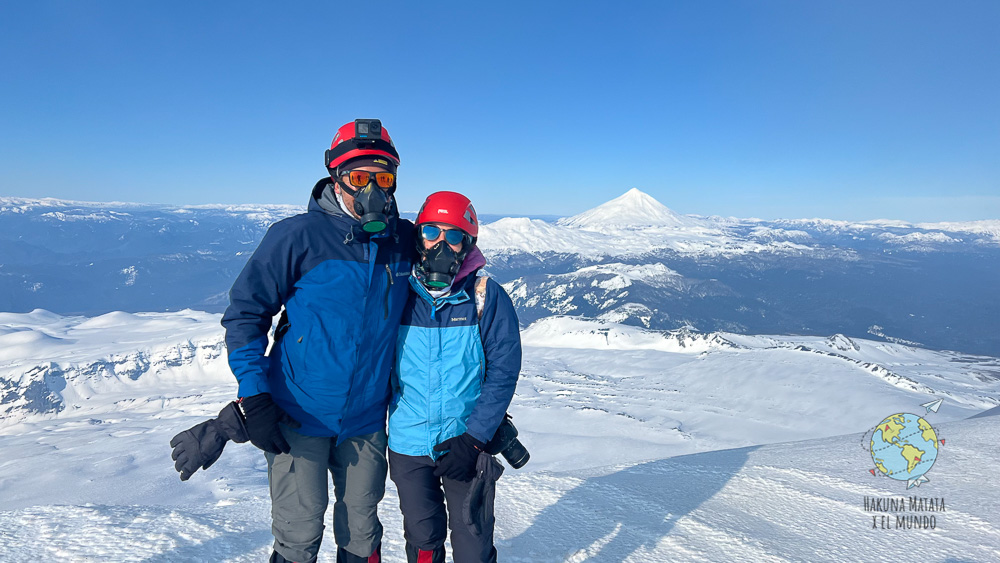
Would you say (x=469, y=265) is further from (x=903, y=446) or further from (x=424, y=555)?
(x=903, y=446)

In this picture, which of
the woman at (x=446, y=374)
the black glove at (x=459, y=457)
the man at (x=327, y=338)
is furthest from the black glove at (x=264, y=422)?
the black glove at (x=459, y=457)

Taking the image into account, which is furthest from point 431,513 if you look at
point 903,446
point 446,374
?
point 903,446

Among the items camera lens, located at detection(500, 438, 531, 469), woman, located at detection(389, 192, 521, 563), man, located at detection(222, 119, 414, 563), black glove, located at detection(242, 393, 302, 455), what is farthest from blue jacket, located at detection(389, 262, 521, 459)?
black glove, located at detection(242, 393, 302, 455)

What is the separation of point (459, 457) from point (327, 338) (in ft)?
4.93

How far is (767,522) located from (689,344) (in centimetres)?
15198

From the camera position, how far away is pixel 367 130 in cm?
391

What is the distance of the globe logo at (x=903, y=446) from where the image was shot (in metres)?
7.68

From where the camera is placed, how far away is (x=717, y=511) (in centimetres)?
679

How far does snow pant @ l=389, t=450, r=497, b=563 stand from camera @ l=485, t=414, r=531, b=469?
0.42 meters

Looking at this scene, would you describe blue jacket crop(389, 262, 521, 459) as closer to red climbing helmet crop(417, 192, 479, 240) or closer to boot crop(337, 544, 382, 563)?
red climbing helmet crop(417, 192, 479, 240)

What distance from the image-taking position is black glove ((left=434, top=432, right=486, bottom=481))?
392 cm

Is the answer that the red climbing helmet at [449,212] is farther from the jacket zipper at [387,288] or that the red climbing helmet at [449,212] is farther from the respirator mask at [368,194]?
the jacket zipper at [387,288]

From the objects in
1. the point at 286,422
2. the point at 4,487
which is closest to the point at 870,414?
the point at 286,422

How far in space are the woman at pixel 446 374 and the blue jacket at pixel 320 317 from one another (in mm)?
267
